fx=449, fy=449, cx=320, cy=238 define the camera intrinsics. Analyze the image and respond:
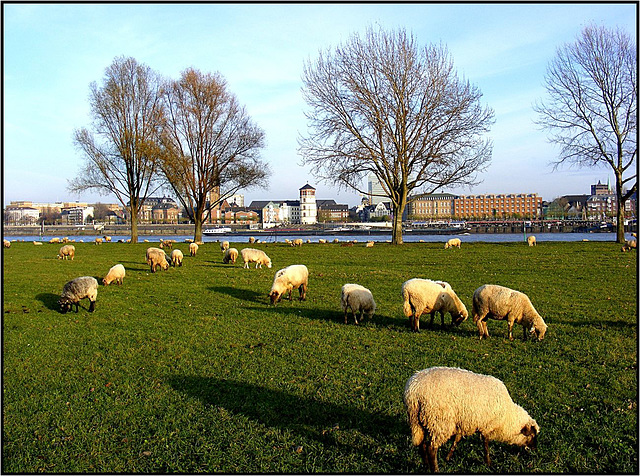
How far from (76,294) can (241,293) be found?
15.4ft

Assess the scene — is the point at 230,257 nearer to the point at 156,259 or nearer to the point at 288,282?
the point at 156,259

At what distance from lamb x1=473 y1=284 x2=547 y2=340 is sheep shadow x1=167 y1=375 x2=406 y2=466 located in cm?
397

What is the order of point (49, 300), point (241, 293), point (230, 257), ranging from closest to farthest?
point (49, 300) < point (241, 293) < point (230, 257)

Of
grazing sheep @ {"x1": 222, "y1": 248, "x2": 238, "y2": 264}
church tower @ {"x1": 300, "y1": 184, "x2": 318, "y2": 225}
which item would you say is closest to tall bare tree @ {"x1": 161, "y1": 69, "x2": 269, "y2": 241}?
grazing sheep @ {"x1": 222, "y1": 248, "x2": 238, "y2": 264}

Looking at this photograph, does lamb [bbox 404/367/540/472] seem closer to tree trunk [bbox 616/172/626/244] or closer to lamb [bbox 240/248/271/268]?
lamb [bbox 240/248/271/268]

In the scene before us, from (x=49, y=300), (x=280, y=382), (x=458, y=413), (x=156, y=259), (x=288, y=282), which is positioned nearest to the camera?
(x=458, y=413)

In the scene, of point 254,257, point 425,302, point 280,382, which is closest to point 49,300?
point 254,257

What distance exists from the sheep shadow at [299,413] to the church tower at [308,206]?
16120 cm

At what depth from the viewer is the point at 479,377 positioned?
191 inches

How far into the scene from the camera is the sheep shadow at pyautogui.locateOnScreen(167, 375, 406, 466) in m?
5.25

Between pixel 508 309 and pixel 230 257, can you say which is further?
pixel 230 257

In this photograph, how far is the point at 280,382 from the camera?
268 inches

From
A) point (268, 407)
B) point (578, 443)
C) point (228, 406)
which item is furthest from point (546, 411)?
point (228, 406)

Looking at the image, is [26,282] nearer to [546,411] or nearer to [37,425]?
[37,425]
